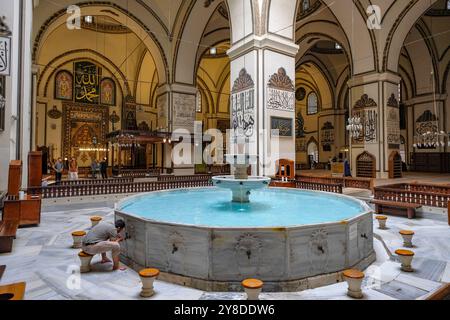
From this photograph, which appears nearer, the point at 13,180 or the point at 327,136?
the point at 13,180

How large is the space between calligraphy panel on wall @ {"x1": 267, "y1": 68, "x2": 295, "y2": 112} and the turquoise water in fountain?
3380mm

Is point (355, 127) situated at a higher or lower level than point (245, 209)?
higher

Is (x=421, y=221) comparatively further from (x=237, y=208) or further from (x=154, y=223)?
(x=154, y=223)

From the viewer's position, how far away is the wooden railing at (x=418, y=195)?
20.2 ft

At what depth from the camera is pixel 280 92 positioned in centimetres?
949

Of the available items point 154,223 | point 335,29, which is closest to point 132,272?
point 154,223

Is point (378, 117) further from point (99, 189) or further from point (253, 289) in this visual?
point (253, 289)

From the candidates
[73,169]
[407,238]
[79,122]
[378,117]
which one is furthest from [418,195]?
[79,122]

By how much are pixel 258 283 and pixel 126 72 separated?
20025 millimetres

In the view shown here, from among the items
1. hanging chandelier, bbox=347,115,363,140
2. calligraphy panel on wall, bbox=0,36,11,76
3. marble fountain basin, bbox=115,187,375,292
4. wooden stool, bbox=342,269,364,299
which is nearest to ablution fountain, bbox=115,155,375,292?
marble fountain basin, bbox=115,187,375,292

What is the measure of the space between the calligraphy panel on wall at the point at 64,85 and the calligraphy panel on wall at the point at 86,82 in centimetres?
35

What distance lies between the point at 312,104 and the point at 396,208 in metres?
19.6

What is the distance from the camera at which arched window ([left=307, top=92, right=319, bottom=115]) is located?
24.5 meters

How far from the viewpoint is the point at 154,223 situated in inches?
126
